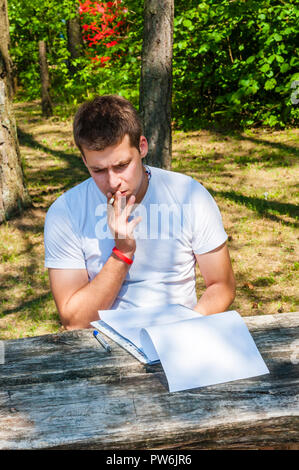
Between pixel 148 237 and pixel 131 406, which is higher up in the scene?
pixel 148 237

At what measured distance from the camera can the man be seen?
7.21ft

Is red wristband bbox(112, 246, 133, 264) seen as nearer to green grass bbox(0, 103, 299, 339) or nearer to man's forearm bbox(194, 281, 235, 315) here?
man's forearm bbox(194, 281, 235, 315)

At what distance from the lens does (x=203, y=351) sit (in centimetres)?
167

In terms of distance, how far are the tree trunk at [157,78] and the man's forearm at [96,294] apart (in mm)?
3596

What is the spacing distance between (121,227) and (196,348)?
2.39ft

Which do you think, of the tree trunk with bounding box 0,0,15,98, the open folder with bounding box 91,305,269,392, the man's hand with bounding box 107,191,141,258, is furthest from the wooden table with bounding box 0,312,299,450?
the tree trunk with bounding box 0,0,15,98

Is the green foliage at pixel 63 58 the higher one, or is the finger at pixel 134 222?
the green foliage at pixel 63 58

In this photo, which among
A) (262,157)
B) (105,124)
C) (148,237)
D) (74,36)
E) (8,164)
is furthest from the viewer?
(74,36)

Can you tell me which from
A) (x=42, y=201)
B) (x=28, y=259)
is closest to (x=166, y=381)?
(x=28, y=259)

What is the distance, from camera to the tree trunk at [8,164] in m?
5.77

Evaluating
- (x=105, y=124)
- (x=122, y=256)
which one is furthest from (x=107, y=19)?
(x=122, y=256)

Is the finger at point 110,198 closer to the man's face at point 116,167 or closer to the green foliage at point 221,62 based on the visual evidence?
the man's face at point 116,167

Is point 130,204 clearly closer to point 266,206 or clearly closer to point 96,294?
point 96,294

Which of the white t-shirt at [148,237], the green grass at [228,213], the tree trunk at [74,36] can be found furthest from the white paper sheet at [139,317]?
the tree trunk at [74,36]
